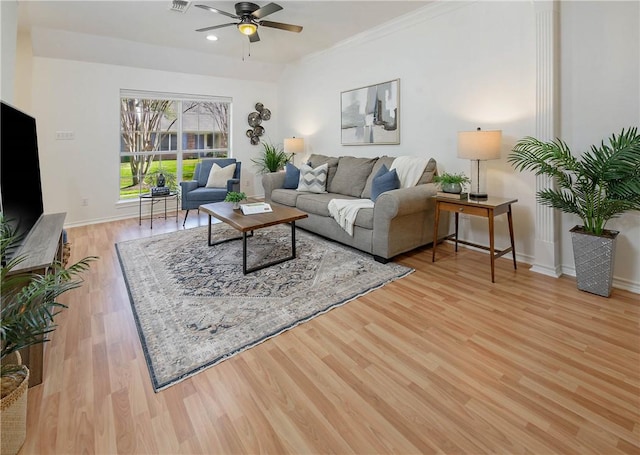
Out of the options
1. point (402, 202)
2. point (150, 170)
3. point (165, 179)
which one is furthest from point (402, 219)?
point (150, 170)

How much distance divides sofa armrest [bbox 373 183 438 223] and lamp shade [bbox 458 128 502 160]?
547mm

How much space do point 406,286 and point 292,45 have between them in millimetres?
4043

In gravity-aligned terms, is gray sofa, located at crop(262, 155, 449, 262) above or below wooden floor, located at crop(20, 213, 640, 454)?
above

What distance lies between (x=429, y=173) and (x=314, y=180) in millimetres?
1502

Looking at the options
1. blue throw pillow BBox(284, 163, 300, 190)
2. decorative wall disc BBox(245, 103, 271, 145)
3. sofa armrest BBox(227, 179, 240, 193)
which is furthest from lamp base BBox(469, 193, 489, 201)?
decorative wall disc BBox(245, 103, 271, 145)

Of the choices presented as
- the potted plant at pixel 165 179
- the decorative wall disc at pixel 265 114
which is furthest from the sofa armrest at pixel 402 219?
the decorative wall disc at pixel 265 114

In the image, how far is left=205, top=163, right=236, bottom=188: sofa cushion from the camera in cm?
506

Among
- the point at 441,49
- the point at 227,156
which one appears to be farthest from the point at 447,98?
the point at 227,156

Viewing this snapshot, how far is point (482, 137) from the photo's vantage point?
2812mm

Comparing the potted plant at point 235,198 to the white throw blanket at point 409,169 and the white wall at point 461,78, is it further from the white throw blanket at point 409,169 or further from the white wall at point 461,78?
the white wall at point 461,78

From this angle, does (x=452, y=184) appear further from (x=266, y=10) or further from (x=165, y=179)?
(x=165, y=179)

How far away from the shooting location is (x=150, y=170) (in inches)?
215

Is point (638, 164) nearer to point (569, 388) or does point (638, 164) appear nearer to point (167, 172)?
point (569, 388)

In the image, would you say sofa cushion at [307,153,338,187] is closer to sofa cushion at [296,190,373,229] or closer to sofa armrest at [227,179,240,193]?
sofa cushion at [296,190,373,229]
